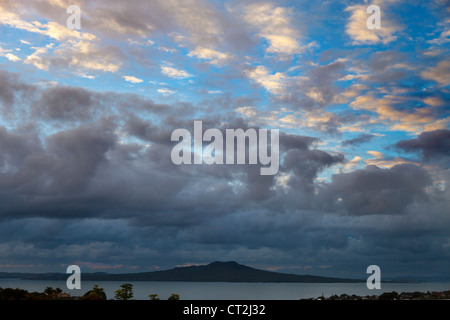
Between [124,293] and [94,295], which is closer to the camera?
[94,295]

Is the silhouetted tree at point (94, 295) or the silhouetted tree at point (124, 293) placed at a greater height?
the silhouetted tree at point (94, 295)

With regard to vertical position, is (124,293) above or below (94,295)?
below

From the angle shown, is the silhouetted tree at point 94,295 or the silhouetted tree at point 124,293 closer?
the silhouetted tree at point 94,295

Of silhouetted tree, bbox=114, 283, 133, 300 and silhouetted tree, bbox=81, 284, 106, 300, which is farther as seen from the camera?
silhouetted tree, bbox=114, 283, 133, 300

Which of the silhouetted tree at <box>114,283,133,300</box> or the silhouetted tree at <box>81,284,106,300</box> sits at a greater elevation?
the silhouetted tree at <box>81,284,106,300</box>
